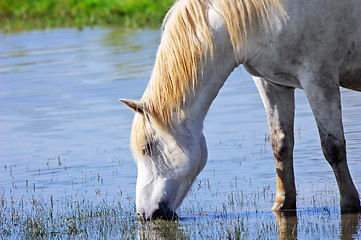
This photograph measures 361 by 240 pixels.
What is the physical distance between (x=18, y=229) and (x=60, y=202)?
2.73ft

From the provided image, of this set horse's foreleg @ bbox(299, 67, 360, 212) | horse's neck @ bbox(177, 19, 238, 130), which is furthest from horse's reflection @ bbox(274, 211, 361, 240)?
horse's neck @ bbox(177, 19, 238, 130)

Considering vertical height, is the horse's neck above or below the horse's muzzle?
above

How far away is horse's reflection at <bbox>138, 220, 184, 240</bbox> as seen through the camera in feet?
19.0

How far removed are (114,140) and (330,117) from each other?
451 centimetres

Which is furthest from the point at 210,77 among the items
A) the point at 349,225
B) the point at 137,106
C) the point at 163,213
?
the point at 349,225

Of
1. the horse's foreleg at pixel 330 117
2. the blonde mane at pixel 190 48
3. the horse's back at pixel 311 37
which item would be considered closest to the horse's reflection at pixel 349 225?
the horse's foreleg at pixel 330 117

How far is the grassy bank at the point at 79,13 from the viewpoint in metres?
26.2

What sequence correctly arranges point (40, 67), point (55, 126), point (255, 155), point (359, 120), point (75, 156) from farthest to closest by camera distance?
point (40, 67) → point (55, 126) → point (359, 120) → point (75, 156) → point (255, 155)

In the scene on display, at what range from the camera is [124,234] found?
593cm

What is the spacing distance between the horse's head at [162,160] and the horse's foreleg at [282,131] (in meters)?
0.81

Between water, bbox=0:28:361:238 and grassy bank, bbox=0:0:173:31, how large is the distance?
355 inches

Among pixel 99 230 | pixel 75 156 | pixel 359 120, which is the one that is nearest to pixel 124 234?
pixel 99 230

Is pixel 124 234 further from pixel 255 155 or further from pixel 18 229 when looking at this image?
pixel 255 155

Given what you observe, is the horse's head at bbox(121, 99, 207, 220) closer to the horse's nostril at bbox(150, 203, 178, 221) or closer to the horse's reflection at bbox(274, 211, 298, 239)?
the horse's nostril at bbox(150, 203, 178, 221)
